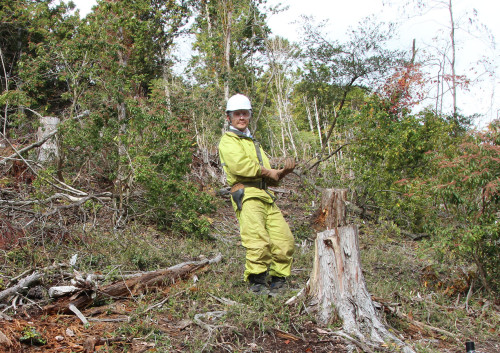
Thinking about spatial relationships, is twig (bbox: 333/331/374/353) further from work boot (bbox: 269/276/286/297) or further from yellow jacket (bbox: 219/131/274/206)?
yellow jacket (bbox: 219/131/274/206)

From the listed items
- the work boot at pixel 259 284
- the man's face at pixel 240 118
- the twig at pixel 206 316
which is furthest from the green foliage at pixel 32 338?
the man's face at pixel 240 118

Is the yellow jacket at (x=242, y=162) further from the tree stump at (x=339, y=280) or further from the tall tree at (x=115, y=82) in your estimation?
the tall tree at (x=115, y=82)

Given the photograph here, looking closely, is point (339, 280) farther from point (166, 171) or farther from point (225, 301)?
point (166, 171)

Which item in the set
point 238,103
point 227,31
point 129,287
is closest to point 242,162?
point 238,103

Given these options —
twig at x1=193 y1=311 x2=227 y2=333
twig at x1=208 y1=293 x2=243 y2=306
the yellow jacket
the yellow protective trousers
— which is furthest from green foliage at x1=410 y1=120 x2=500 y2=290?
twig at x1=193 y1=311 x2=227 y2=333

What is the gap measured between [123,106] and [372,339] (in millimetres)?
5901

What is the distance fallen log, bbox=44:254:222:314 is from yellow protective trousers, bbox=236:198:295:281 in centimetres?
79

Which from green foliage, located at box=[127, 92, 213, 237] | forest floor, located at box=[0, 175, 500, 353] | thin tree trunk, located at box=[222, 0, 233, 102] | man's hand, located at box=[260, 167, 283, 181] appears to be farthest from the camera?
thin tree trunk, located at box=[222, 0, 233, 102]

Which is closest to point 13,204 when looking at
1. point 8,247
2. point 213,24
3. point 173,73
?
point 8,247

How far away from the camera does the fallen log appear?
3.52m

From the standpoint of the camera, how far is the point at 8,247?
466 cm

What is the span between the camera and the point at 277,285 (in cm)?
423

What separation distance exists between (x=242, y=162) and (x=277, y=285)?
1.33 m

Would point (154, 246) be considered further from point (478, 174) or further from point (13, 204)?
point (478, 174)
